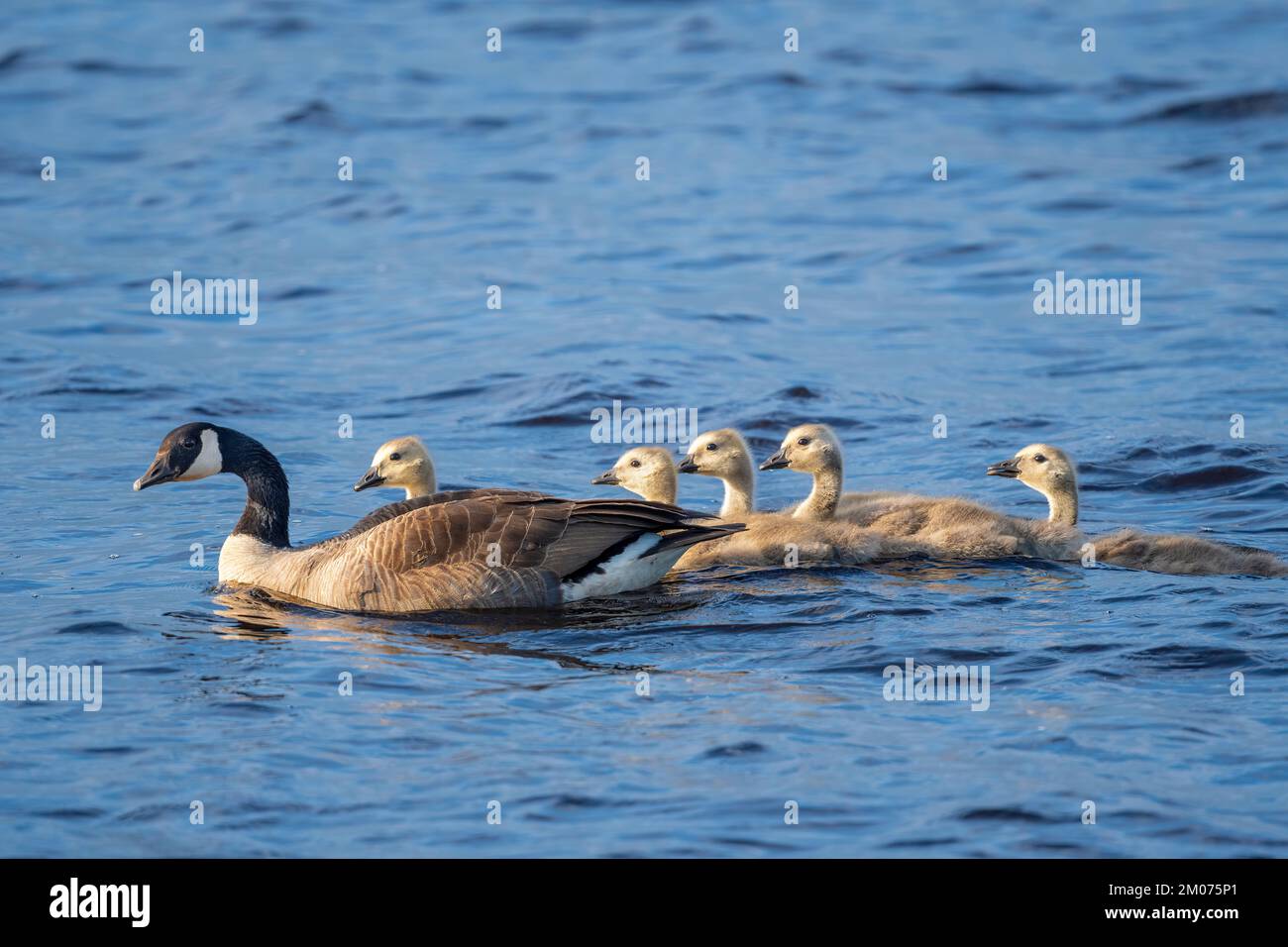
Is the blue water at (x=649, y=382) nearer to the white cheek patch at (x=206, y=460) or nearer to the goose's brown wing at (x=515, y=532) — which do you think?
the goose's brown wing at (x=515, y=532)

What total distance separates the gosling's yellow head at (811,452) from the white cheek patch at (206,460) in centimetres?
394

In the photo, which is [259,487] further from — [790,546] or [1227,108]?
[1227,108]

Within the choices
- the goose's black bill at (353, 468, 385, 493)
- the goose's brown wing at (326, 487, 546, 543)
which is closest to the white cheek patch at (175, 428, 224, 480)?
the goose's black bill at (353, 468, 385, 493)

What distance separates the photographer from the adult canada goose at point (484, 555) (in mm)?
11508

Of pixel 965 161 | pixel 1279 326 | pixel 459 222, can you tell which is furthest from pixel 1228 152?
pixel 459 222

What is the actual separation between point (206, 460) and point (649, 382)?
20.0ft

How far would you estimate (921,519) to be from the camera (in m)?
12.5

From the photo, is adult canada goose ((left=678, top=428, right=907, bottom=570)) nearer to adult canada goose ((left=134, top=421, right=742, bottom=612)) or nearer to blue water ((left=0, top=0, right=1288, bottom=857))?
blue water ((left=0, top=0, right=1288, bottom=857))

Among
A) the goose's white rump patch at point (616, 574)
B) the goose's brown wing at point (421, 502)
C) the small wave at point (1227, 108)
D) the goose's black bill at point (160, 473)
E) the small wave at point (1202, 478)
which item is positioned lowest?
the goose's white rump patch at point (616, 574)

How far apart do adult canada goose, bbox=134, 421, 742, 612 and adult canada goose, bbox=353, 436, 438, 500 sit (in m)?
0.87

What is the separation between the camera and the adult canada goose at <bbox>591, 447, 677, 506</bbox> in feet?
42.7

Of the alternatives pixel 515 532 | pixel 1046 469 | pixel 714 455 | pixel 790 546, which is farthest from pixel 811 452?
pixel 515 532

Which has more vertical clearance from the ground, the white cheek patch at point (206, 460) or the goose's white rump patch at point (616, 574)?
the white cheek patch at point (206, 460)

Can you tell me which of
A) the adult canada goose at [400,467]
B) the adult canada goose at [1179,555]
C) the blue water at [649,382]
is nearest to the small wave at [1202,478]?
the blue water at [649,382]
